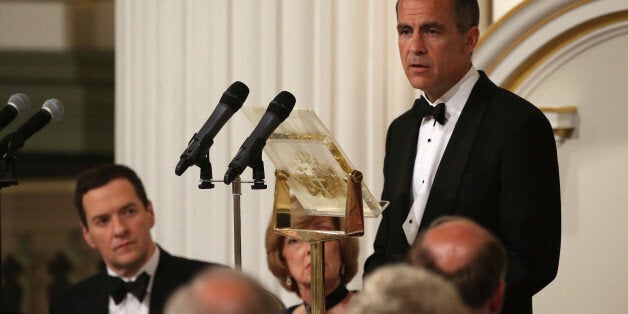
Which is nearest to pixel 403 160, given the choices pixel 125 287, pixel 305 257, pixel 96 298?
pixel 305 257

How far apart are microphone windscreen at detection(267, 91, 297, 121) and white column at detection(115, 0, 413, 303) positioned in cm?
176

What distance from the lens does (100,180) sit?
13.9 feet

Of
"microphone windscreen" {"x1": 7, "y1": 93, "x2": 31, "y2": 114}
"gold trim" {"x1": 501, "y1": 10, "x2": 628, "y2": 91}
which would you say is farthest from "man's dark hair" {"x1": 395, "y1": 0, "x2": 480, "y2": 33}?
"microphone windscreen" {"x1": 7, "y1": 93, "x2": 31, "y2": 114}

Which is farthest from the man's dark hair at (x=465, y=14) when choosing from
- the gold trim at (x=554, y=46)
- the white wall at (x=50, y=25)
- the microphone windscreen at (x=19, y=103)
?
the white wall at (x=50, y=25)

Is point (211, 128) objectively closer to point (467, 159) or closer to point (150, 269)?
point (467, 159)

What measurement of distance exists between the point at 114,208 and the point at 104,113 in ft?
20.8

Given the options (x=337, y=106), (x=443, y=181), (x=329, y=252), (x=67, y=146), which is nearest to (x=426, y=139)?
(x=443, y=181)

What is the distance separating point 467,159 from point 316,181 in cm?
37

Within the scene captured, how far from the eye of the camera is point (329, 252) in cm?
415

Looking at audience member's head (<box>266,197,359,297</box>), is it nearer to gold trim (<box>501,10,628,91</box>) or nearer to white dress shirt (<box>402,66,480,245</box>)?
white dress shirt (<box>402,66,480,245</box>)

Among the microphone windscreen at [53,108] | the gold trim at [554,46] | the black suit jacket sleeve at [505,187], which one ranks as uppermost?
the gold trim at [554,46]

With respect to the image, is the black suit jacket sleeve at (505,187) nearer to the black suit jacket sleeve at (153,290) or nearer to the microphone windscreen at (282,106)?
the microphone windscreen at (282,106)

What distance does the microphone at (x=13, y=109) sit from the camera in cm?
343

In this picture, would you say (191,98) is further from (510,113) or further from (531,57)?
(510,113)
